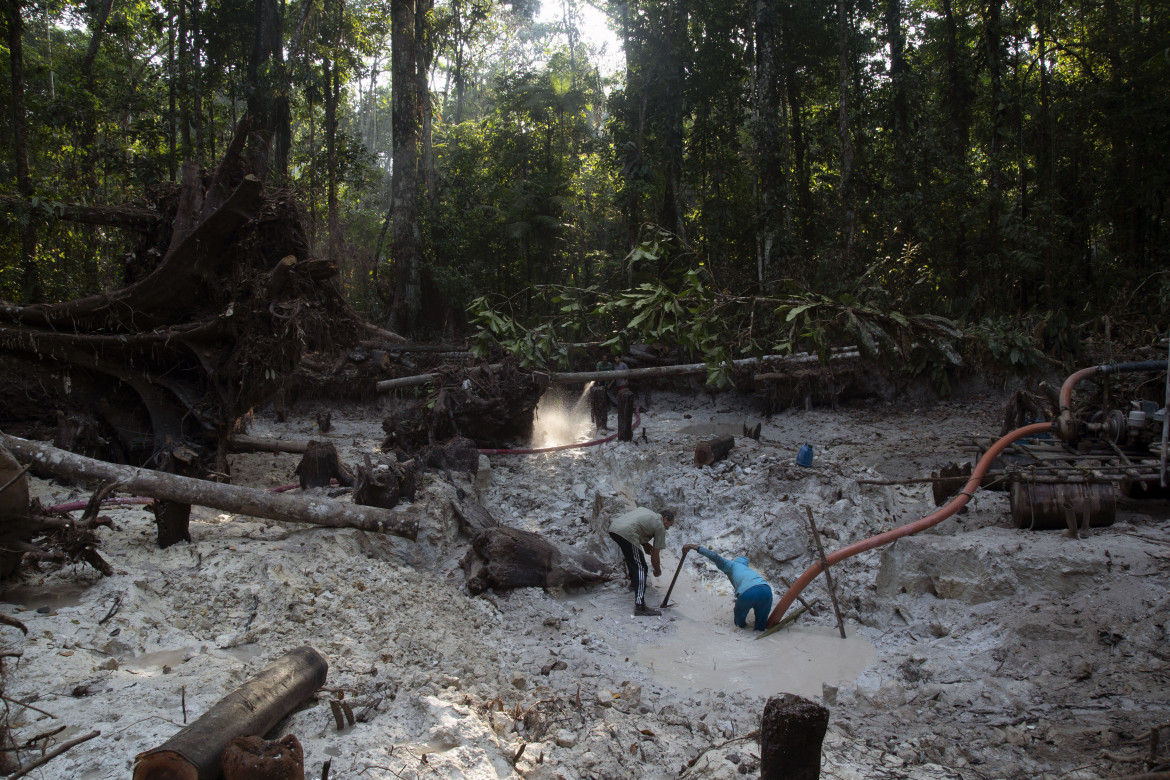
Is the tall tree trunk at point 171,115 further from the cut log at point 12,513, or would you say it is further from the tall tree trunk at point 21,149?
the cut log at point 12,513

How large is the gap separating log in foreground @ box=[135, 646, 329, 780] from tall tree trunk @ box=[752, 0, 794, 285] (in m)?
12.7

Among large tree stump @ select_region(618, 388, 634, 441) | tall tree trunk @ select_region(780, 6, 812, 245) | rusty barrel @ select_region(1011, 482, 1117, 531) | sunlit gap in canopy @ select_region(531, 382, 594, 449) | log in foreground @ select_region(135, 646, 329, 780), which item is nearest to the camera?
log in foreground @ select_region(135, 646, 329, 780)

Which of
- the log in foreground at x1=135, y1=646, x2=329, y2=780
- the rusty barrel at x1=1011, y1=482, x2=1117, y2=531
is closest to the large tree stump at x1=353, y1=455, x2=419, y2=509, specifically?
the log in foreground at x1=135, y1=646, x2=329, y2=780

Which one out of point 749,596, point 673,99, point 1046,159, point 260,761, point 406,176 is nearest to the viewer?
point 260,761

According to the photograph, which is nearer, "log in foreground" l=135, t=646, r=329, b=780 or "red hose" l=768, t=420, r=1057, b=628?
"log in foreground" l=135, t=646, r=329, b=780

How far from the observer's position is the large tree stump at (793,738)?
3014 millimetres

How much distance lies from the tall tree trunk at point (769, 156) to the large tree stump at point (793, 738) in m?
12.4

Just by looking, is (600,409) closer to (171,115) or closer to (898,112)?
(898,112)

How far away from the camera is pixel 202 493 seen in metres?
5.82

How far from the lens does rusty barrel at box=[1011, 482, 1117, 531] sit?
6.00 meters

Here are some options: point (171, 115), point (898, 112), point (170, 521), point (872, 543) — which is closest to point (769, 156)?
point (898, 112)

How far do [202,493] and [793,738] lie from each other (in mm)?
5191

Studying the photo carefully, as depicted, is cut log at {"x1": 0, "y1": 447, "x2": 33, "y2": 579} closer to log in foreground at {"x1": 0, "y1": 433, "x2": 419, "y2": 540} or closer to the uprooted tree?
log in foreground at {"x1": 0, "y1": 433, "x2": 419, "y2": 540}

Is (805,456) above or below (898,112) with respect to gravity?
below
